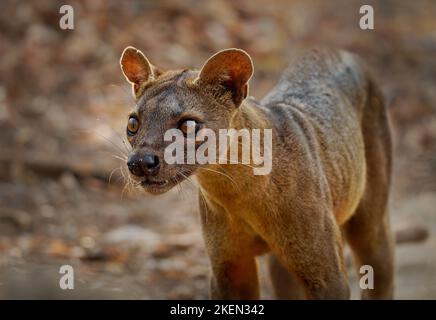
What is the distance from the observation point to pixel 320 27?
53.0ft

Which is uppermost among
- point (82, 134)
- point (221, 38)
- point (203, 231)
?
point (221, 38)

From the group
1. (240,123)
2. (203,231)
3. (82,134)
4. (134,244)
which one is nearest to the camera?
(240,123)

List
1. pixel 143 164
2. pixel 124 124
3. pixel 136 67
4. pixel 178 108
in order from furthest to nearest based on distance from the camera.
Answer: pixel 124 124 → pixel 136 67 → pixel 178 108 → pixel 143 164

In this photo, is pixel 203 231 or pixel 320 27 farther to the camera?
pixel 320 27

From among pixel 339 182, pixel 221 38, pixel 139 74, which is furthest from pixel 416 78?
pixel 139 74

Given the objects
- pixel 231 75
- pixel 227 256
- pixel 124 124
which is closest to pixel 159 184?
pixel 231 75

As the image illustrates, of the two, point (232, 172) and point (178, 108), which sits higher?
point (178, 108)

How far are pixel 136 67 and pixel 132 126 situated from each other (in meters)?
0.68

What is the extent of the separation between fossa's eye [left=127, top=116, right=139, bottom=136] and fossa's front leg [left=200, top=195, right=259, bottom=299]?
887 millimetres

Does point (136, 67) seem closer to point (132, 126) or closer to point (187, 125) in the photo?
point (132, 126)

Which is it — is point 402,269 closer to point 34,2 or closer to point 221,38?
point 221,38

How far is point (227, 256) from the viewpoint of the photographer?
21.3 ft

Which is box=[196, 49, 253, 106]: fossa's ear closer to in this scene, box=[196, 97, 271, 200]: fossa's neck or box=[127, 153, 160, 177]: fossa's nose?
box=[196, 97, 271, 200]: fossa's neck

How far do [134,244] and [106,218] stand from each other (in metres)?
0.99
